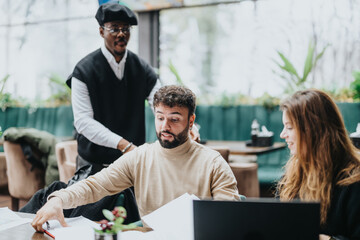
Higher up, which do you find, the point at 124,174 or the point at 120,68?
the point at 120,68

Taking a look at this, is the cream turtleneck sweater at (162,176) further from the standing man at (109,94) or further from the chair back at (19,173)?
the chair back at (19,173)

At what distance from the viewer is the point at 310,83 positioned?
4969 mm

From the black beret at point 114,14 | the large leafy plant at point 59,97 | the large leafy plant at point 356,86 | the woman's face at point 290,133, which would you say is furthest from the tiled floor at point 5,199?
the large leafy plant at point 356,86

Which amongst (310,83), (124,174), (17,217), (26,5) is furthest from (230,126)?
(26,5)

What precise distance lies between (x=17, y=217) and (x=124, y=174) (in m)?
0.46

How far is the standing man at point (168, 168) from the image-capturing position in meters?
1.63

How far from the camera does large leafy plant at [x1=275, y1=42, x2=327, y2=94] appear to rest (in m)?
4.80

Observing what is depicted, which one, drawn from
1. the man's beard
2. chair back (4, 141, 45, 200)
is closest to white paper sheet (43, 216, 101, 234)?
the man's beard

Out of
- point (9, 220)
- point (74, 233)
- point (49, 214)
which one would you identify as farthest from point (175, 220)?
point (9, 220)

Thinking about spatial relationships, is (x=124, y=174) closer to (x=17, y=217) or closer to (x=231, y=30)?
(x=17, y=217)

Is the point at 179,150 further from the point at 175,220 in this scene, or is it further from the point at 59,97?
the point at 59,97

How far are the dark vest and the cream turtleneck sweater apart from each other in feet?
1.94

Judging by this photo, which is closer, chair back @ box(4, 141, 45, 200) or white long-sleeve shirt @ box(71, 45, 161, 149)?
white long-sleeve shirt @ box(71, 45, 161, 149)

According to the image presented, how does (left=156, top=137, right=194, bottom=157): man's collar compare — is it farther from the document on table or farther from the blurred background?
the blurred background
